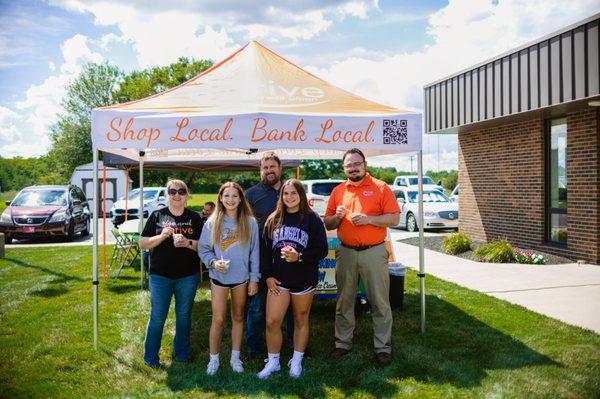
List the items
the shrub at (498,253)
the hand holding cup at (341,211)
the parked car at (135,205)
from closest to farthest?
1. the hand holding cup at (341,211)
2. the shrub at (498,253)
3. the parked car at (135,205)

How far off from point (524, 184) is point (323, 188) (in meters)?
6.37

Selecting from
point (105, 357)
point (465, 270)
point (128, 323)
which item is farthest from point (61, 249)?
point (465, 270)

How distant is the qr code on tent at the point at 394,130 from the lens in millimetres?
5176

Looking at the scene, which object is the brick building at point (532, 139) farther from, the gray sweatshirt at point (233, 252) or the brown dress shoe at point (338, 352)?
the gray sweatshirt at point (233, 252)

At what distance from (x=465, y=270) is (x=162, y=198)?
1533 centimetres

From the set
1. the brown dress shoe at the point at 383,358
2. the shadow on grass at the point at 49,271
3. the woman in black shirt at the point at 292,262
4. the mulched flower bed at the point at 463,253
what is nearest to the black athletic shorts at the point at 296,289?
the woman in black shirt at the point at 292,262

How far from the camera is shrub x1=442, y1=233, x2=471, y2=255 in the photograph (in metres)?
11.3

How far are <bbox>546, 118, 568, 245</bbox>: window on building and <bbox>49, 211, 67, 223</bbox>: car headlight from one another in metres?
13.1

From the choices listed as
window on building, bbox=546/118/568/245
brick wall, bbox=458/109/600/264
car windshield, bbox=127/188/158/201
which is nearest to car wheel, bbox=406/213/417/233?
brick wall, bbox=458/109/600/264

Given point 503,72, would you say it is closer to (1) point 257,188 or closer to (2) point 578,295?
(2) point 578,295

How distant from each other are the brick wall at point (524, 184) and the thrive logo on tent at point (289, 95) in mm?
5974

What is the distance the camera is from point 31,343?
5223 millimetres

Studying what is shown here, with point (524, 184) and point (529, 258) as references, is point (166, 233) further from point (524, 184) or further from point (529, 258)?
point (524, 184)

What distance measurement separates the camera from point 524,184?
36.2 feet
